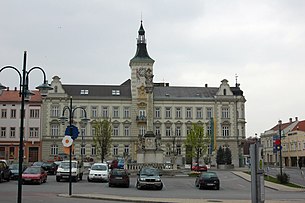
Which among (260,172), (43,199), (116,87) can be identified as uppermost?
Answer: (116,87)

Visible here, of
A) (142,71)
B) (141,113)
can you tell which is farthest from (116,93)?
(142,71)

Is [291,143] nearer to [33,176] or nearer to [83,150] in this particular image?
[83,150]

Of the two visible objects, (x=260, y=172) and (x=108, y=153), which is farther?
(x=108, y=153)

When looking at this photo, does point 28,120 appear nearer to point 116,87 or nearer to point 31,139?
point 31,139

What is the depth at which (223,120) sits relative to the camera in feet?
295

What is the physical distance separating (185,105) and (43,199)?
2676 inches

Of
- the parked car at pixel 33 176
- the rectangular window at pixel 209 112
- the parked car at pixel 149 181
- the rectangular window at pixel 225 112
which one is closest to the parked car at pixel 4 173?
the parked car at pixel 33 176

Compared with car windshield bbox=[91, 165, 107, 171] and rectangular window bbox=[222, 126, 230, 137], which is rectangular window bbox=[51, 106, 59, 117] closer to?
rectangular window bbox=[222, 126, 230, 137]

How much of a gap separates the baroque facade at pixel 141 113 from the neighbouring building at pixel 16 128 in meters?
1.67

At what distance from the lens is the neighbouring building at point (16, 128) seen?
82500 mm

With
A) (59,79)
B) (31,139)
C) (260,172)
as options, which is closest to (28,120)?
(31,139)

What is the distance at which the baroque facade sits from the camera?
285 feet

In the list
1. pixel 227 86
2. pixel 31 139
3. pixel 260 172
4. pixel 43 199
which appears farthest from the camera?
pixel 227 86

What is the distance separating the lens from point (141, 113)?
291 ft
